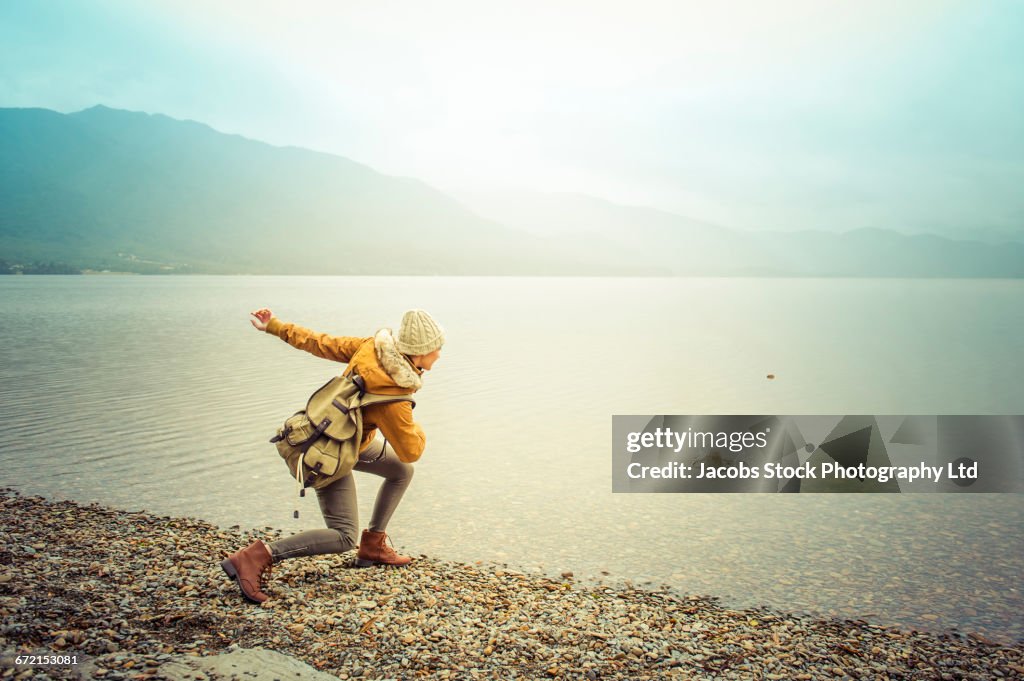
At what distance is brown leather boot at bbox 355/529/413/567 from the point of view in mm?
6988

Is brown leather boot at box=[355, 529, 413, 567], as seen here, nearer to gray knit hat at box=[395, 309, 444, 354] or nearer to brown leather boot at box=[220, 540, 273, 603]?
brown leather boot at box=[220, 540, 273, 603]

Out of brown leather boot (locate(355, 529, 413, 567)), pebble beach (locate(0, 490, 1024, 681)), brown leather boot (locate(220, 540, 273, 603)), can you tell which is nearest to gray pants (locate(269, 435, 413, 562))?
brown leather boot (locate(220, 540, 273, 603))

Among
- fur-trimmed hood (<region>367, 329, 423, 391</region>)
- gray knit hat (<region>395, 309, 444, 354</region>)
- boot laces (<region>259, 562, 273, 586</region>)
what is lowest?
boot laces (<region>259, 562, 273, 586</region>)

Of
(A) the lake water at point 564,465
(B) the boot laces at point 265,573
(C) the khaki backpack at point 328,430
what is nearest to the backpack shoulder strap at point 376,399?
(C) the khaki backpack at point 328,430

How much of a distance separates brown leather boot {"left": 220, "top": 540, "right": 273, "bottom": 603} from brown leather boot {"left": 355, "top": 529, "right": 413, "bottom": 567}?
114cm

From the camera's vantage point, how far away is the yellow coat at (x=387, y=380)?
5.62 metres

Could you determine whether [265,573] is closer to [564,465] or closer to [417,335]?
[417,335]

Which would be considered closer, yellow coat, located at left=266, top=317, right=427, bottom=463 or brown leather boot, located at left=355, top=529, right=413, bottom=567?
yellow coat, located at left=266, top=317, right=427, bottom=463

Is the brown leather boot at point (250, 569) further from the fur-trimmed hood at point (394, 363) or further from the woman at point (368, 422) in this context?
the fur-trimmed hood at point (394, 363)

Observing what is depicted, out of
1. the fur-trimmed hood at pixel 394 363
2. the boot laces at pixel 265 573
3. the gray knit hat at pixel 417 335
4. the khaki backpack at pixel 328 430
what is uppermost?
the gray knit hat at pixel 417 335

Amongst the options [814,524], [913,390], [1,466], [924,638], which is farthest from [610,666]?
[913,390]

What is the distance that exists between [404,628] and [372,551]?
1.45 metres

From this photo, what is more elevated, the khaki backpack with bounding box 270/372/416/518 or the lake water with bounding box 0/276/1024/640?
the khaki backpack with bounding box 270/372/416/518

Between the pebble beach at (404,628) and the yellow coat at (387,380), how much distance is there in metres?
1.42
